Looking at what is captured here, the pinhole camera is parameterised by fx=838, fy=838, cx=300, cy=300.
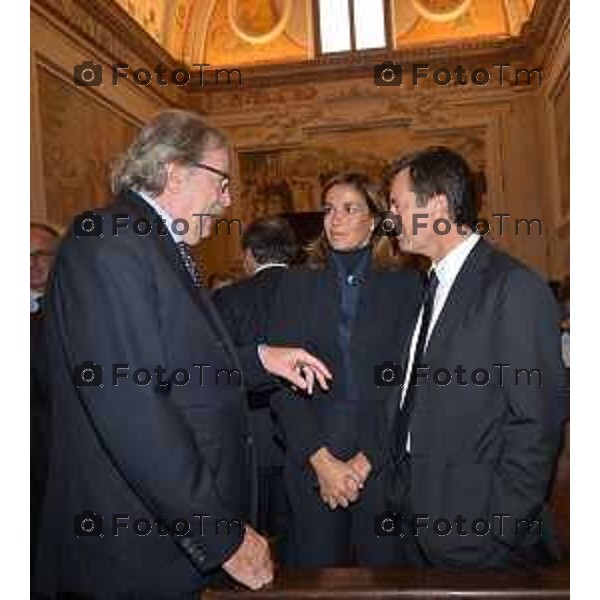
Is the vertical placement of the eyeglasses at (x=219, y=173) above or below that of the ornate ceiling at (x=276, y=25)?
below

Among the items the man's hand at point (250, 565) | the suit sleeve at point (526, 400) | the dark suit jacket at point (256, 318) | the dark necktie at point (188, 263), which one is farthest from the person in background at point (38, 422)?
the suit sleeve at point (526, 400)

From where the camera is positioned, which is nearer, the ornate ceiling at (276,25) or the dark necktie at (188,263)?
the dark necktie at (188,263)

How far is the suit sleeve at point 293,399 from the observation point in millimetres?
3680

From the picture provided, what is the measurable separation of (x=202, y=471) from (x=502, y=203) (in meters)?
13.5

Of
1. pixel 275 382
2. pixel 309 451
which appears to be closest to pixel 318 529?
pixel 309 451

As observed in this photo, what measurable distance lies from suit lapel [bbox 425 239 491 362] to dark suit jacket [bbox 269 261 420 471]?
821mm

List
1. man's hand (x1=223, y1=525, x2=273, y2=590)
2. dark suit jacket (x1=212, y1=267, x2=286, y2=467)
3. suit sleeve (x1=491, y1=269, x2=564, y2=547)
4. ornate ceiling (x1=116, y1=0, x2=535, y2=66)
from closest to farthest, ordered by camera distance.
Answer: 1. man's hand (x1=223, y1=525, x2=273, y2=590)
2. suit sleeve (x1=491, y1=269, x2=564, y2=547)
3. dark suit jacket (x1=212, y1=267, x2=286, y2=467)
4. ornate ceiling (x1=116, y1=0, x2=535, y2=66)

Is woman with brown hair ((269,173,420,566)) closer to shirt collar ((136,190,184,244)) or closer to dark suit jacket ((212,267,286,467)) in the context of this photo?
dark suit jacket ((212,267,286,467))

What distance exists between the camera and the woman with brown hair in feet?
11.7

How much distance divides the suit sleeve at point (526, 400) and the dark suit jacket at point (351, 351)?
102 centimetres

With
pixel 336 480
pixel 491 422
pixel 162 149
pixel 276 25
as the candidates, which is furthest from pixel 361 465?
pixel 276 25

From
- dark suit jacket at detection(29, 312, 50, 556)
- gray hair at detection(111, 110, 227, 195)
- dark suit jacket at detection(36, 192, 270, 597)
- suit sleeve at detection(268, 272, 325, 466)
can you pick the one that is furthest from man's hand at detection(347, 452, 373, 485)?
gray hair at detection(111, 110, 227, 195)

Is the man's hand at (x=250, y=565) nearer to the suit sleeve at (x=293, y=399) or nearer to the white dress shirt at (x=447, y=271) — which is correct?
the white dress shirt at (x=447, y=271)
